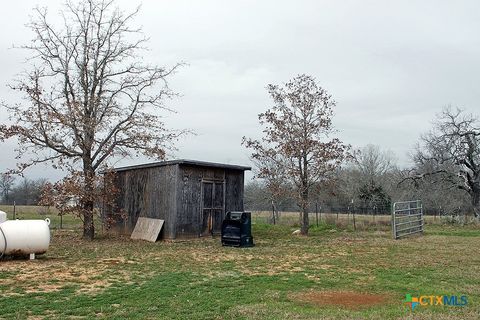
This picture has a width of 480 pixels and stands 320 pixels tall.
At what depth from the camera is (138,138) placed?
16.8 m

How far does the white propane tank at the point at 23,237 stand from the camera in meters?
10.5

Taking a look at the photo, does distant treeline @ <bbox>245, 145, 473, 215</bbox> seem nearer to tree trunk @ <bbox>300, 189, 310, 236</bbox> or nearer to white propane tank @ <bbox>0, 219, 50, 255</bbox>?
tree trunk @ <bbox>300, 189, 310, 236</bbox>

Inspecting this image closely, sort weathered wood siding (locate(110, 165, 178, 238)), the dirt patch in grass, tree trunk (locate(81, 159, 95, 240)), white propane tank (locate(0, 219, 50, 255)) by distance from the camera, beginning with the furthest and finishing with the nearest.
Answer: weathered wood siding (locate(110, 165, 178, 238)), tree trunk (locate(81, 159, 95, 240)), white propane tank (locate(0, 219, 50, 255)), the dirt patch in grass

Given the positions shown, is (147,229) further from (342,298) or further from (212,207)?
(342,298)

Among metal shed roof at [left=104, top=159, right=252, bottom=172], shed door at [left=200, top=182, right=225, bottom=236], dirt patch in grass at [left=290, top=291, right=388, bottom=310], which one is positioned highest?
metal shed roof at [left=104, top=159, right=252, bottom=172]

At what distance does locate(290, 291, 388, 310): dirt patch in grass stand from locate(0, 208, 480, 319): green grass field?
0.01m

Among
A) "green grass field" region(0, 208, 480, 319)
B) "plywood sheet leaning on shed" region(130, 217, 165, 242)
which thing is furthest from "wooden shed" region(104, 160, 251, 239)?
"green grass field" region(0, 208, 480, 319)

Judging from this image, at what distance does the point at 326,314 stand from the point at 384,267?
473cm

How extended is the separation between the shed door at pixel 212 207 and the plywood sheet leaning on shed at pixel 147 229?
172 centimetres

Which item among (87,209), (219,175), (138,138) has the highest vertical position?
(138,138)

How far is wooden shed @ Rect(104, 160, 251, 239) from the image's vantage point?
56.0ft

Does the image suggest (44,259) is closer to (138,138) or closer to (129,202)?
(138,138)

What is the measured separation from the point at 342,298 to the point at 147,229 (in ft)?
38.4

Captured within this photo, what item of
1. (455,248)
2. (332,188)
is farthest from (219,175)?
(455,248)
